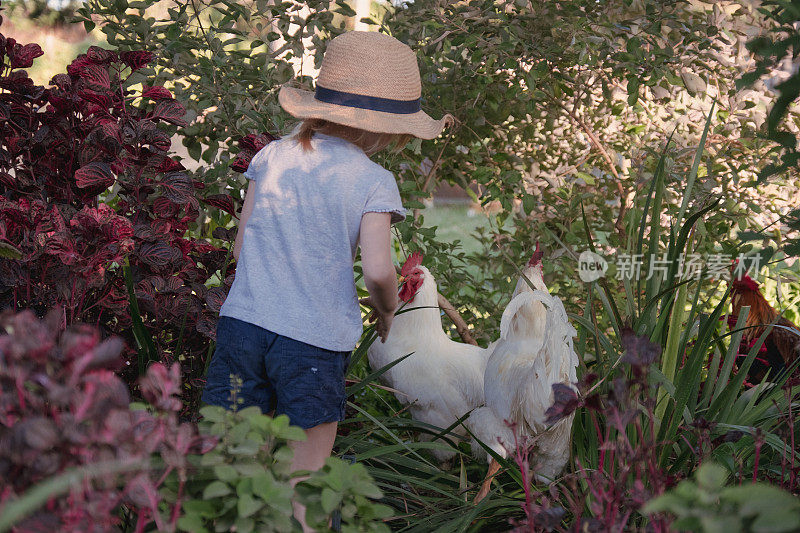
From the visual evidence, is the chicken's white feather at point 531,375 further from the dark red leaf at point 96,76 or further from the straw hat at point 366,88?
the dark red leaf at point 96,76

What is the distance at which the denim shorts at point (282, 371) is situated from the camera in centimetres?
202

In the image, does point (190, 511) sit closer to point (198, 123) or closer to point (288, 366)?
point (288, 366)

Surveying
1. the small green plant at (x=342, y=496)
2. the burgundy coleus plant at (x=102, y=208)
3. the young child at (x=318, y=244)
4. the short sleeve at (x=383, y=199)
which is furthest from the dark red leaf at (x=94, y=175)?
the small green plant at (x=342, y=496)

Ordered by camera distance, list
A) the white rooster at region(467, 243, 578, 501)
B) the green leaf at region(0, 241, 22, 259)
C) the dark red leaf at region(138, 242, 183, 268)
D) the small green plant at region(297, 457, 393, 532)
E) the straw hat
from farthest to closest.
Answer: the white rooster at region(467, 243, 578, 501), the dark red leaf at region(138, 242, 183, 268), the straw hat, the green leaf at region(0, 241, 22, 259), the small green plant at region(297, 457, 393, 532)

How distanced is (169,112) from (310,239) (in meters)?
0.70

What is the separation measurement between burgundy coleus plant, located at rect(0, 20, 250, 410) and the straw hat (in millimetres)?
460

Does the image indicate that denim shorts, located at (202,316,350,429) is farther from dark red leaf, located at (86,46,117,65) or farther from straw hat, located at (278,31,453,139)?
dark red leaf, located at (86,46,117,65)

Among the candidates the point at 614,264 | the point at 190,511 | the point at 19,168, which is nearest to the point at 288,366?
the point at 190,511

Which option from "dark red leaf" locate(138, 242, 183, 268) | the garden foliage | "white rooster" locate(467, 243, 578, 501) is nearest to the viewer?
the garden foliage

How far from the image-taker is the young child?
200 cm

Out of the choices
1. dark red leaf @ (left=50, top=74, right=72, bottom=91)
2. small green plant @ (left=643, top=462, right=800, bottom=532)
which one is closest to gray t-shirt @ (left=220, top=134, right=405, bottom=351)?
dark red leaf @ (left=50, top=74, right=72, bottom=91)

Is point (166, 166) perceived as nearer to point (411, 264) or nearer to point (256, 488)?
point (411, 264)

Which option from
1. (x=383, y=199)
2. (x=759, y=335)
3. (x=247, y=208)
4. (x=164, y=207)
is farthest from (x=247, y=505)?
(x=759, y=335)

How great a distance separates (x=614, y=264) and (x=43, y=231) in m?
2.60
